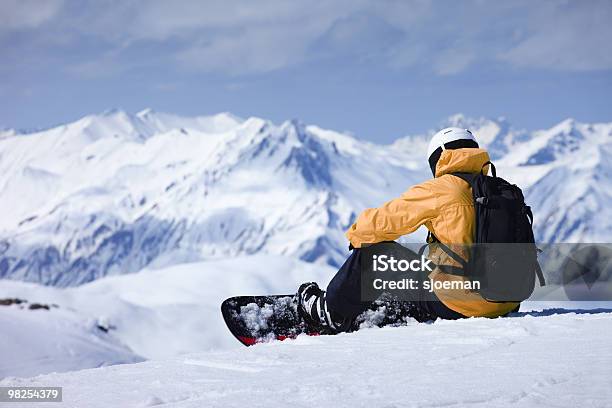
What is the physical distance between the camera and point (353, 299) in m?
6.60

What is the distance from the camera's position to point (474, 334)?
18.2ft

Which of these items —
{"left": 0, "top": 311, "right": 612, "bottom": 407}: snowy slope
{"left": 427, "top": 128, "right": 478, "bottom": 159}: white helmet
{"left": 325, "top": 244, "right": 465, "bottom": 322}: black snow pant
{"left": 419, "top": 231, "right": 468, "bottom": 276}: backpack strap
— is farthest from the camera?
{"left": 427, "top": 128, "right": 478, "bottom": 159}: white helmet

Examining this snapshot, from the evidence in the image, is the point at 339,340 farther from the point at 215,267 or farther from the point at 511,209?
the point at 215,267

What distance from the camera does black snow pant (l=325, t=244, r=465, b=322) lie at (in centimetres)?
641

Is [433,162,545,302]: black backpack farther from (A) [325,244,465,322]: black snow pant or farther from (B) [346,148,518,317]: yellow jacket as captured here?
(A) [325,244,465,322]: black snow pant

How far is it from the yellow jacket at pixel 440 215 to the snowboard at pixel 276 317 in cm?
65

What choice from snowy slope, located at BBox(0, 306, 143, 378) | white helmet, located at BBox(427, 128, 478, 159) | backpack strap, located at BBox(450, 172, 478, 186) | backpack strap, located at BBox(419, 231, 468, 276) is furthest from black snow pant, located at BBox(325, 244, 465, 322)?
snowy slope, located at BBox(0, 306, 143, 378)

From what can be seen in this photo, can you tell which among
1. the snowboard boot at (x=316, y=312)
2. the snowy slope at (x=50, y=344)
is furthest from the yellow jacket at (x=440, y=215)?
the snowy slope at (x=50, y=344)

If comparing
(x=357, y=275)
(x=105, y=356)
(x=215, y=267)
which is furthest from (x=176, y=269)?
(x=357, y=275)

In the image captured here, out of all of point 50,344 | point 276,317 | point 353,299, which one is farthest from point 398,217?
point 50,344

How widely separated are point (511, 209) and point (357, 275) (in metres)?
1.50

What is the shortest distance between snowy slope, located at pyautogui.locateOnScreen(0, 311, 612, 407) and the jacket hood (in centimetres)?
136

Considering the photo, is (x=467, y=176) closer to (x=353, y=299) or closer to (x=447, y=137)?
(x=447, y=137)

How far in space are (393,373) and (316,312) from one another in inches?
99.8
